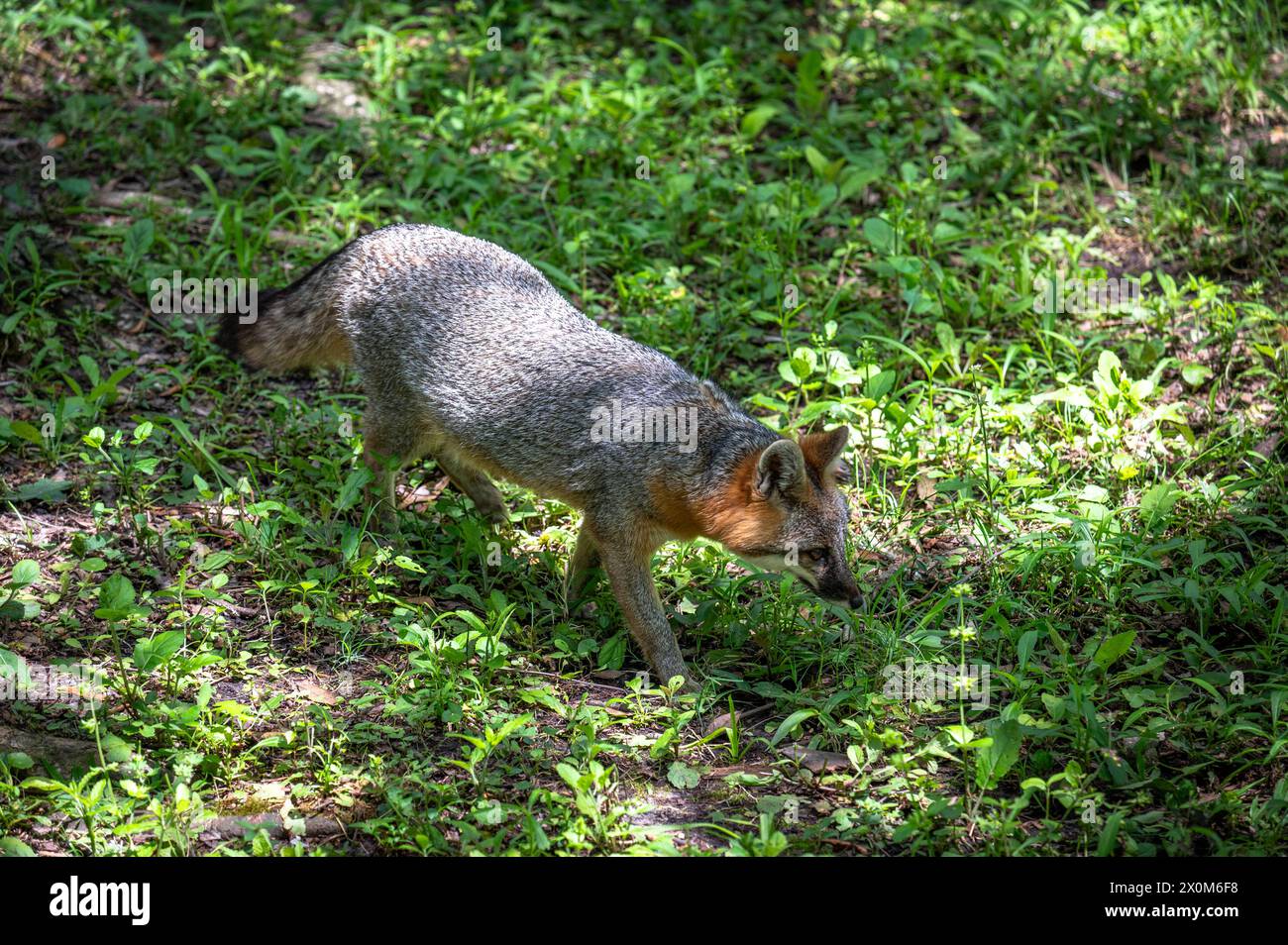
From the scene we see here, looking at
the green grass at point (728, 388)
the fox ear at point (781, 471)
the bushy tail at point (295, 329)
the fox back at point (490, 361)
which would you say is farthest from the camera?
the bushy tail at point (295, 329)

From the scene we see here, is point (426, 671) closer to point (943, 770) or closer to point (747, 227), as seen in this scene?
point (943, 770)

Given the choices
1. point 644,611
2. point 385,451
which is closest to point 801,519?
point 644,611

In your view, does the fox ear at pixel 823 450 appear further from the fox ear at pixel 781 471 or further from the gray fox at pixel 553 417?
the fox ear at pixel 781 471

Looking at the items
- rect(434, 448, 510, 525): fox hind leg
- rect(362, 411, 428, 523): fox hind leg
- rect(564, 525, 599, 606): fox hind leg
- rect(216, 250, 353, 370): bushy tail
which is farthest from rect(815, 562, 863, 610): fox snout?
rect(216, 250, 353, 370): bushy tail

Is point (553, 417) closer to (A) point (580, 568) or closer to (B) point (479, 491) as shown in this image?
(A) point (580, 568)

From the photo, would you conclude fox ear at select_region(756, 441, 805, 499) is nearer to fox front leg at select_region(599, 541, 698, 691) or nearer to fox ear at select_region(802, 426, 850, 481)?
fox ear at select_region(802, 426, 850, 481)

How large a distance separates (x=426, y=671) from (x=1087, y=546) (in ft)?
11.0

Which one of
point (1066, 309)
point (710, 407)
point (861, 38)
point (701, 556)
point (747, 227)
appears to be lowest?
point (701, 556)

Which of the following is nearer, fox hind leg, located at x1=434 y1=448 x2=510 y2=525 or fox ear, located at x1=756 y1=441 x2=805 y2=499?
fox ear, located at x1=756 y1=441 x2=805 y2=499

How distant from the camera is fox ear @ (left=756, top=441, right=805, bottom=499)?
5711mm

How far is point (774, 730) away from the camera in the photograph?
225 inches

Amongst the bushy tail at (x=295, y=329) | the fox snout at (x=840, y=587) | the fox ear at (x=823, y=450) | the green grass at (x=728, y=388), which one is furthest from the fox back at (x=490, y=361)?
the fox snout at (x=840, y=587)

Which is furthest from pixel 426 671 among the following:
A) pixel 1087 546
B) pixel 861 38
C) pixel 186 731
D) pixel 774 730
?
pixel 861 38

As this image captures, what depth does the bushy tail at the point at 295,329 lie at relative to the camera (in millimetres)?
7078
